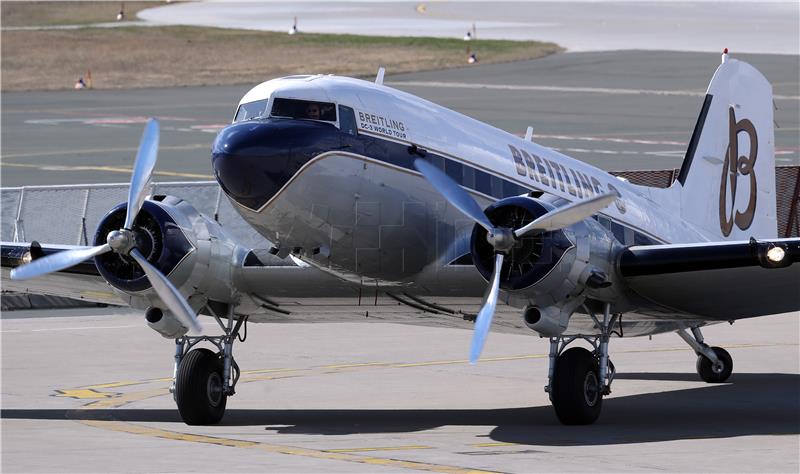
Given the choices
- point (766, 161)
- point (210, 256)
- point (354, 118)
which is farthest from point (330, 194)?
point (766, 161)

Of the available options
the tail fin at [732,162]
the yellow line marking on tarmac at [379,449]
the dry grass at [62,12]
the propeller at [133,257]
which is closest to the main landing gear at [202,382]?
the propeller at [133,257]

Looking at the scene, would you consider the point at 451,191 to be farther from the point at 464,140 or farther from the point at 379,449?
the point at 379,449

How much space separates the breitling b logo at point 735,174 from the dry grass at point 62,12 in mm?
124676

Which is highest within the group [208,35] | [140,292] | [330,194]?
[330,194]

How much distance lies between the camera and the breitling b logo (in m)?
27.5

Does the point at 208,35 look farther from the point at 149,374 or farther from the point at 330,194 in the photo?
the point at 330,194

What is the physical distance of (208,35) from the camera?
128875mm

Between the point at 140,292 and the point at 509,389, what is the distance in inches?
307

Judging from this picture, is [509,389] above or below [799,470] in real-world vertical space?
below

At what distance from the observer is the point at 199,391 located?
2180cm

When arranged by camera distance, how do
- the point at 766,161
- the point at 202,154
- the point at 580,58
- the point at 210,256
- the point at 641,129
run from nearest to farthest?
the point at 210,256, the point at 766,161, the point at 202,154, the point at 641,129, the point at 580,58

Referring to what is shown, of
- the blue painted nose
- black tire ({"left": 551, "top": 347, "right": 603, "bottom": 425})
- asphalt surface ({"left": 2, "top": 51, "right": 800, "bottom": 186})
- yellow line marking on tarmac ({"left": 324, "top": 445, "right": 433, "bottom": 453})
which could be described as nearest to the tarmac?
yellow line marking on tarmac ({"left": 324, "top": 445, "right": 433, "bottom": 453})

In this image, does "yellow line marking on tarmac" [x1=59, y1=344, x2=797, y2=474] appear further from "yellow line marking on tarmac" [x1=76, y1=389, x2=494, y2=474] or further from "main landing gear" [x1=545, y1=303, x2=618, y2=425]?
"main landing gear" [x1=545, y1=303, x2=618, y2=425]

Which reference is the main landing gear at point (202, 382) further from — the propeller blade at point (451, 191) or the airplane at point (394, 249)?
the propeller blade at point (451, 191)
